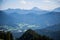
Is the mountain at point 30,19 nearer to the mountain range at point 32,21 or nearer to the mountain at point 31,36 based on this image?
the mountain range at point 32,21

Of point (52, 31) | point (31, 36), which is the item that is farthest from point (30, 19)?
point (52, 31)

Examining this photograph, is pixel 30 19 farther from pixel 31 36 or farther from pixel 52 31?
pixel 52 31

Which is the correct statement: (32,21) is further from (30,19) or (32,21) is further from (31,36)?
(31,36)

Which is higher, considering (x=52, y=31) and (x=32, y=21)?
→ (x=32, y=21)

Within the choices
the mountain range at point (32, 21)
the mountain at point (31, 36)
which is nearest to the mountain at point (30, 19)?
the mountain range at point (32, 21)

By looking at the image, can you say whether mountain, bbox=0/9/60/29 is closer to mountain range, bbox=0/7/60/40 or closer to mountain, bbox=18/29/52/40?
mountain range, bbox=0/7/60/40

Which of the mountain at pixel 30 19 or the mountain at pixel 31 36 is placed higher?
the mountain at pixel 30 19

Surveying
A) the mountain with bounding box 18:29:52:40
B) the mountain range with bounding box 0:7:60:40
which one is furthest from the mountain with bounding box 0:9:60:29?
the mountain with bounding box 18:29:52:40

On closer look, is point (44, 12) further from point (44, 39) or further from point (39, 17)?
point (44, 39)

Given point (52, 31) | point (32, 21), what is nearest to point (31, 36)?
point (32, 21)
